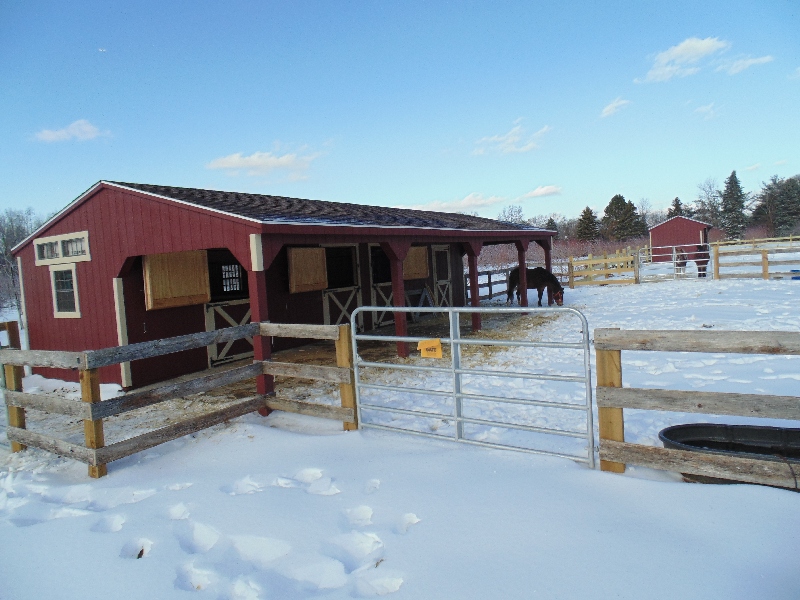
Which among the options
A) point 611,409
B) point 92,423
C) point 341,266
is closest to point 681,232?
point 341,266

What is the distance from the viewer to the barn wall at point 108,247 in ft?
21.8

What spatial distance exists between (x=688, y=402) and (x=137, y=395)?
4147 mm

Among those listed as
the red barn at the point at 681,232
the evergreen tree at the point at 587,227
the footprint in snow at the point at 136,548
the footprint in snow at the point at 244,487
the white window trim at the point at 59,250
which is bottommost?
the footprint in snow at the point at 136,548

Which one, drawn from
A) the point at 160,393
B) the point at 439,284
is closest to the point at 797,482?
the point at 160,393

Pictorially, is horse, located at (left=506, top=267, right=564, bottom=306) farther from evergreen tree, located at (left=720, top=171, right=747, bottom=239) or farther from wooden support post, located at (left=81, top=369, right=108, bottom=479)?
evergreen tree, located at (left=720, top=171, right=747, bottom=239)

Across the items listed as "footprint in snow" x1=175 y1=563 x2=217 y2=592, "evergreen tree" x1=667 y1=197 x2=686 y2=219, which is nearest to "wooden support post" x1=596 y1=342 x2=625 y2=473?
"footprint in snow" x1=175 y1=563 x2=217 y2=592

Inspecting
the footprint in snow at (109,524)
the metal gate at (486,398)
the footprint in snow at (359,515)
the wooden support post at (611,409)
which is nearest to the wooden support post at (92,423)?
the footprint in snow at (109,524)

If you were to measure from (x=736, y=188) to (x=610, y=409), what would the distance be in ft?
221

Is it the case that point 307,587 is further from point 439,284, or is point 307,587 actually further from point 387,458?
point 439,284

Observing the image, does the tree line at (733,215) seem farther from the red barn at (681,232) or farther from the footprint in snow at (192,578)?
the footprint in snow at (192,578)

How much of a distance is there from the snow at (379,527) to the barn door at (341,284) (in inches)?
278

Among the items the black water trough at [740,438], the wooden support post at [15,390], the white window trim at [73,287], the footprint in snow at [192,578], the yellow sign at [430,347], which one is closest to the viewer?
the footprint in snow at [192,578]

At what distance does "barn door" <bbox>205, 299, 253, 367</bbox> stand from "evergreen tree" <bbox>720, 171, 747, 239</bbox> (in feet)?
198

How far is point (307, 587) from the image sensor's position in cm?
243
